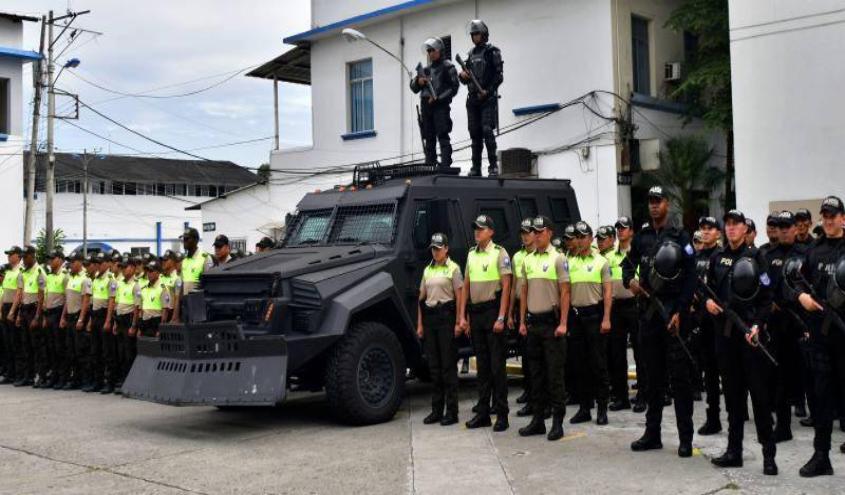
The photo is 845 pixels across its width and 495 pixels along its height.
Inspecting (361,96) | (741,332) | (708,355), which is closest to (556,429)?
(708,355)

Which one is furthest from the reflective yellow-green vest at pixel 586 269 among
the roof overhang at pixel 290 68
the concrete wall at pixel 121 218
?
the concrete wall at pixel 121 218

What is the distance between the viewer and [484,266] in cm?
838

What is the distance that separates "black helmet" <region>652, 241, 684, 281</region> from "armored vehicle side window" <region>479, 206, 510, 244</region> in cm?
351

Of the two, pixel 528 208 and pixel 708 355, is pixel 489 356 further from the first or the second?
pixel 528 208

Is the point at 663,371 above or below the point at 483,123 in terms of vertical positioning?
below

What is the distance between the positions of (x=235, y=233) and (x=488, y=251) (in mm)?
19843

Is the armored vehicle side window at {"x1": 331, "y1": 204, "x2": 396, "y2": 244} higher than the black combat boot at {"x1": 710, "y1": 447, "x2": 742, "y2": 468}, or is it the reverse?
the armored vehicle side window at {"x1": 331, "y1": 204, "x2": 396, "y2": 244}

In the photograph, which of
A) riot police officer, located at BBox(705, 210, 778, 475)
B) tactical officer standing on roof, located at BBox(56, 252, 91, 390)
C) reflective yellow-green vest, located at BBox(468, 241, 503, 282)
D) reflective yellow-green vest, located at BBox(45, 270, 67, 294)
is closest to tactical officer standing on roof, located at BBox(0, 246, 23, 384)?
reflective yellow-green vest, located at BBox(45, 270, 67, 294)

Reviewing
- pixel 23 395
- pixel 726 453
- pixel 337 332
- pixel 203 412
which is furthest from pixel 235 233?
pixel 726 453

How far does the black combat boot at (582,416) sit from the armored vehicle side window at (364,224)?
253cm

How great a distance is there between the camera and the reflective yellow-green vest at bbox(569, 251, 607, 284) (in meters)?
8.54

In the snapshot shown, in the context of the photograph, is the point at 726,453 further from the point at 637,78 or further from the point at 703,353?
the point at 637,78

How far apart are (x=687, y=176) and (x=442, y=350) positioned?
11488mm

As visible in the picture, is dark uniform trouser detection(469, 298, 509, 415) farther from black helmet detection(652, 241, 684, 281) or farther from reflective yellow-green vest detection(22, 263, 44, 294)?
reflective yellow-green vest detection(22, 263, 44, 294)
